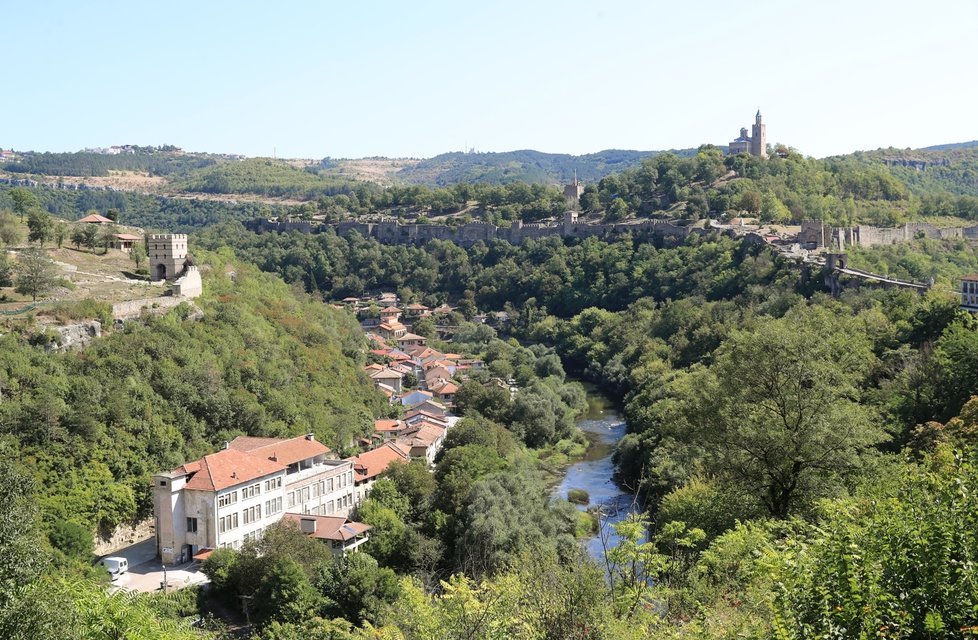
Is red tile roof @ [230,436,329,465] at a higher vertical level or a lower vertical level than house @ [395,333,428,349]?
higher

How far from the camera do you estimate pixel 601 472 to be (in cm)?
3638

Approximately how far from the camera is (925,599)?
8055mm

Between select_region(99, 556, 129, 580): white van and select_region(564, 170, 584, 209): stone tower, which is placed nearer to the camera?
select_region(99, 556, 129, 580): white van

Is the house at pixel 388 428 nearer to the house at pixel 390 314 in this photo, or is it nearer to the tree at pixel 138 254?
the tree at pixel 138 254

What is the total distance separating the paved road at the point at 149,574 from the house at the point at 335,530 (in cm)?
283

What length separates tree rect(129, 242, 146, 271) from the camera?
42.2 m

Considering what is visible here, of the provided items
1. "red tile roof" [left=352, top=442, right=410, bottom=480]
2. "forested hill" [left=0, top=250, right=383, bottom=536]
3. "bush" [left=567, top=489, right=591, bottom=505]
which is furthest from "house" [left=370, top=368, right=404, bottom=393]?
"bush" [left=567, top=489, right=591, bottom=505]

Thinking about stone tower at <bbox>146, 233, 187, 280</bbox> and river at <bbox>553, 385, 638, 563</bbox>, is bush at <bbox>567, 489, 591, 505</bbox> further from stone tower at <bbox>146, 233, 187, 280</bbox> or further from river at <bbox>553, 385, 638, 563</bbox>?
stone tower at <bbox>146, 233, 187, 280</bbox>

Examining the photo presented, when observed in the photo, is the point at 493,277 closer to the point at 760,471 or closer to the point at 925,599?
the point at 760,471

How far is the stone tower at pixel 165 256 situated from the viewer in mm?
40188

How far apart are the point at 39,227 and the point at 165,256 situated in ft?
19.4

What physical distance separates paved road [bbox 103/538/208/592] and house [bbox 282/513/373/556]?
2.83m

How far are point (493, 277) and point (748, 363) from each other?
6025 cm

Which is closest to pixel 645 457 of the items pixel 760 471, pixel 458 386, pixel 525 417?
pixel 525 417
